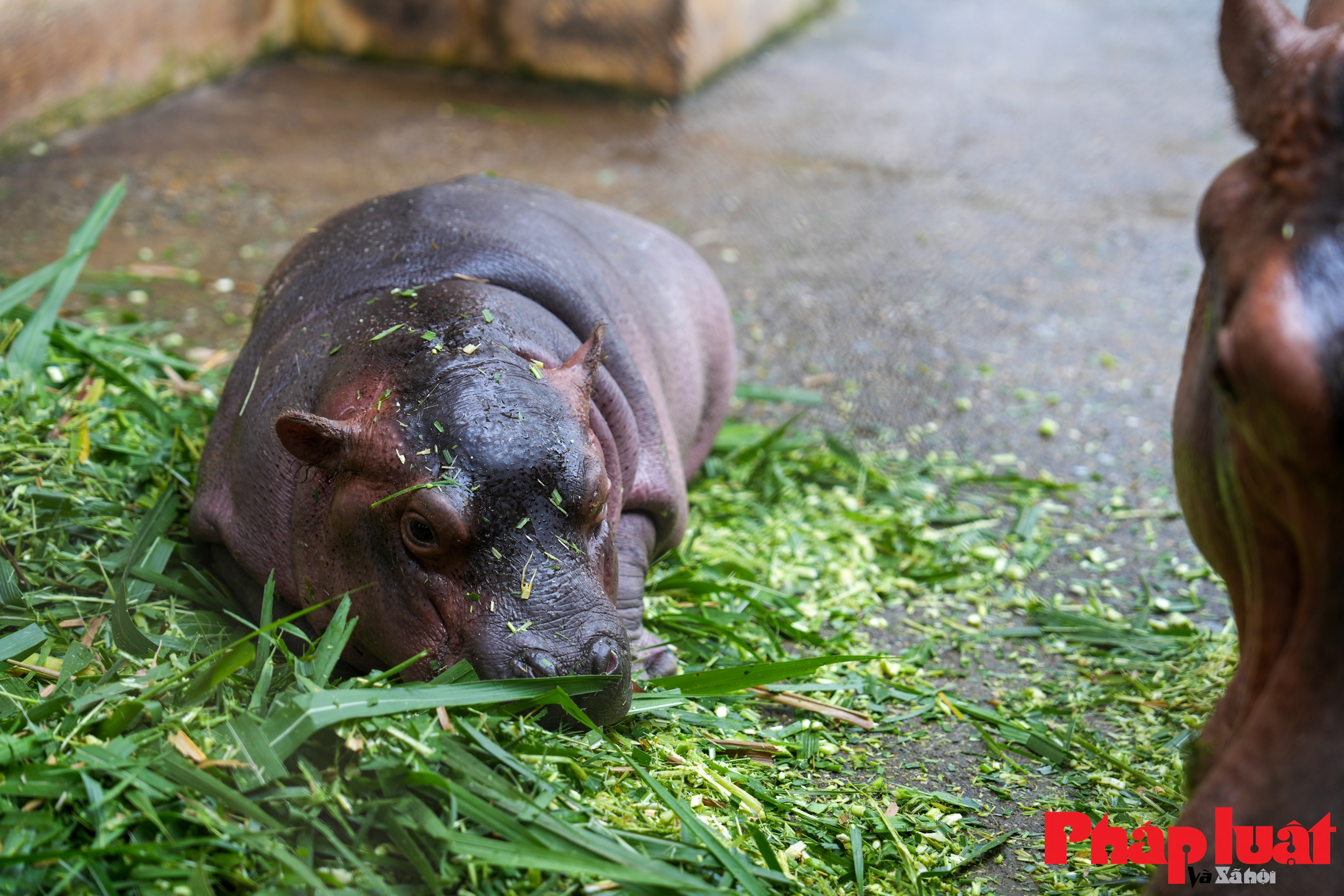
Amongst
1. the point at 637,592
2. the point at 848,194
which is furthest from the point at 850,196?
the point at 637,592

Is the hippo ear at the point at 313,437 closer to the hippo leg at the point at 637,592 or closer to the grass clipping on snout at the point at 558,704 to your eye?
the grass clipping on snout at the point at 558,704

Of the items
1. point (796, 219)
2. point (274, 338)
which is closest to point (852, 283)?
point (796, 219)

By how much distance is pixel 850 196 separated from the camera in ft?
23.6

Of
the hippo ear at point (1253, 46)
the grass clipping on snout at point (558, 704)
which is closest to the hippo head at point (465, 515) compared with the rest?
the grass clipping on snout at point (558, 704)

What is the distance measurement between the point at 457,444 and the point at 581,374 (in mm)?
428

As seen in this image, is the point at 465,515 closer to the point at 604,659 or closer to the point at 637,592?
the point at 604,659

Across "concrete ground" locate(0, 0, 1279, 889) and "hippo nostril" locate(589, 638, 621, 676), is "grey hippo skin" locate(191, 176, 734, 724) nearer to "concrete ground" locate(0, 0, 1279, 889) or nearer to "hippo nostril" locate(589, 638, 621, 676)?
"hippo nostril" locate(589, 638, 621, 676)

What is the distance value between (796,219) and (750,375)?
1935 millimetres

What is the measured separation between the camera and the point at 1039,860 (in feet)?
8.57

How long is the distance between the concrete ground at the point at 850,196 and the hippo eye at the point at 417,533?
2.52 metres

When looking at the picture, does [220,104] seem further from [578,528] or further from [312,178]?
[578,528]

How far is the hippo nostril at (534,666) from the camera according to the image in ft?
8.29

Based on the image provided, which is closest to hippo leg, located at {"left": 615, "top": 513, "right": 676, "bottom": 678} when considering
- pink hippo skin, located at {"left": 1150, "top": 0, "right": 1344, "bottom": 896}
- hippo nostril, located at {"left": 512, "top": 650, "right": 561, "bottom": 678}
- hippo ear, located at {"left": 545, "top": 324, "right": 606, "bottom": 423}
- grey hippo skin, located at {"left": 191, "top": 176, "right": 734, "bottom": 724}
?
grey hippo skin, located at {"left": 191, "top": 176, "right": 734, "bottom": 724}

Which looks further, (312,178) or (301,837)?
(312,178)
